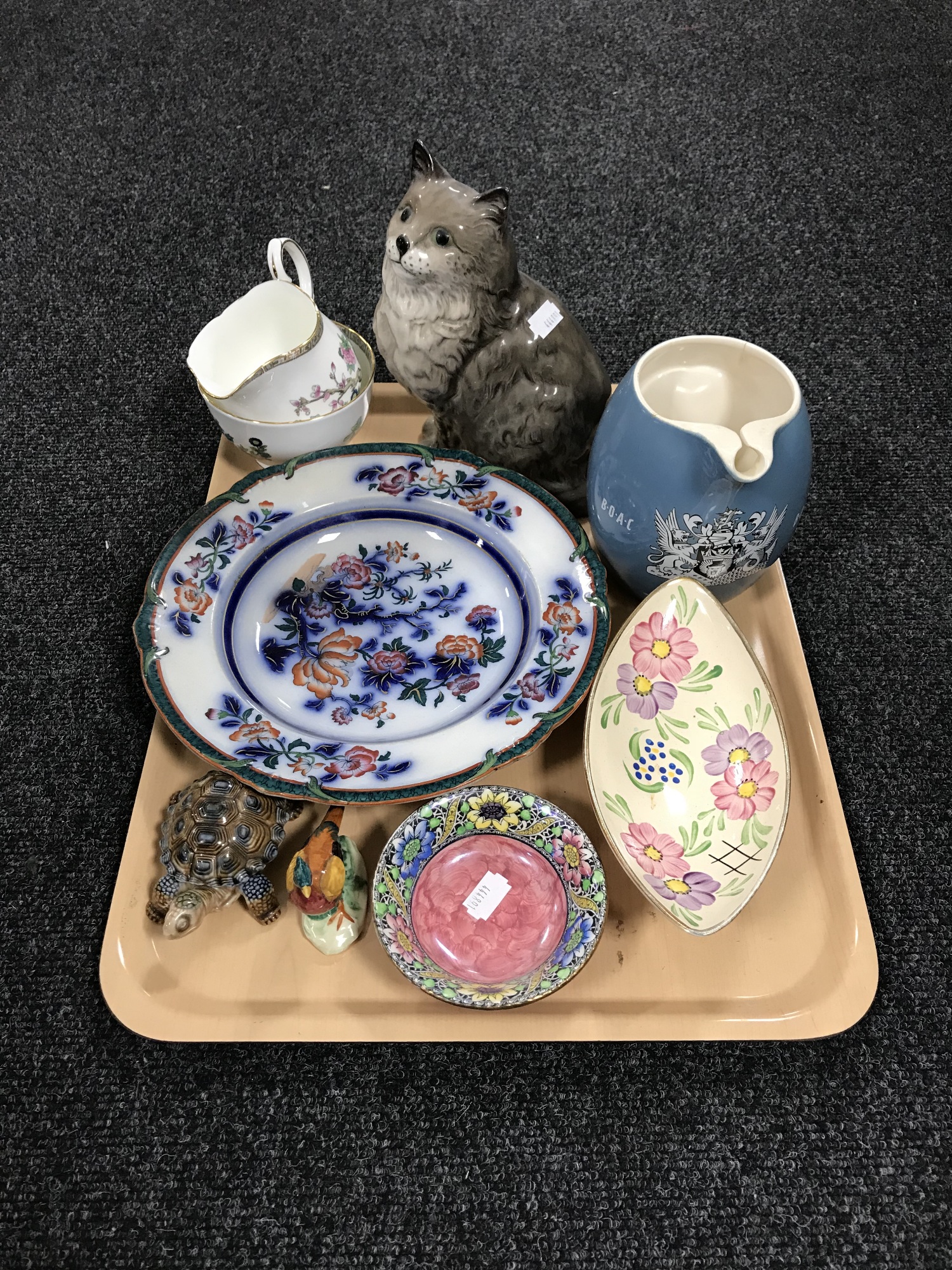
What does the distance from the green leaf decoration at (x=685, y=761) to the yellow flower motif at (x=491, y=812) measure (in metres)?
0.12

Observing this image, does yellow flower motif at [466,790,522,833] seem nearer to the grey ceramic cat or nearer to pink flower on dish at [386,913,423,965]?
pink flower on dish at [386,913,423,965]

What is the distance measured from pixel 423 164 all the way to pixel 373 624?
321mm

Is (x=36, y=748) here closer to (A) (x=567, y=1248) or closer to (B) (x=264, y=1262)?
(B) (x=264, y=1262)

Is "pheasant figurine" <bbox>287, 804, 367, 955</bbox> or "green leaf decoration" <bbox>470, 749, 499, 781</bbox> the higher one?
"green leaf decoration" <bbox>470, 749, 499, 781</bbox>

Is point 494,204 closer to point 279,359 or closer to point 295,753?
point 279,359

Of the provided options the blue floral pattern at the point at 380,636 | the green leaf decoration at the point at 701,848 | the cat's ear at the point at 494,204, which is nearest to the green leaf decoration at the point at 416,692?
the blue floral pattern at the point at 380,636

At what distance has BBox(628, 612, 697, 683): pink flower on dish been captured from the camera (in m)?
0.62

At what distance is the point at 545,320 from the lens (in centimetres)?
63

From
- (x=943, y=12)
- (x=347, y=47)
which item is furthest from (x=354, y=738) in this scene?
(x=943, y=12)

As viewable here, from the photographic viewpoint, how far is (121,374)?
1029 millimetres

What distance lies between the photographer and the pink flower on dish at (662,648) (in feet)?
2.02

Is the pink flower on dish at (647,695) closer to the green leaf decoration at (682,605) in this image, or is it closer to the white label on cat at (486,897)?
the green leaf decoration at (682,605)

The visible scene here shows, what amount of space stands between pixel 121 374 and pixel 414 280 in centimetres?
57

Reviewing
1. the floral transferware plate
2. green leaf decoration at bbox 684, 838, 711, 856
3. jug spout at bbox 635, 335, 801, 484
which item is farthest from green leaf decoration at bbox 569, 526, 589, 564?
green leaf decoration at bbox 684, 838, 711, 856
